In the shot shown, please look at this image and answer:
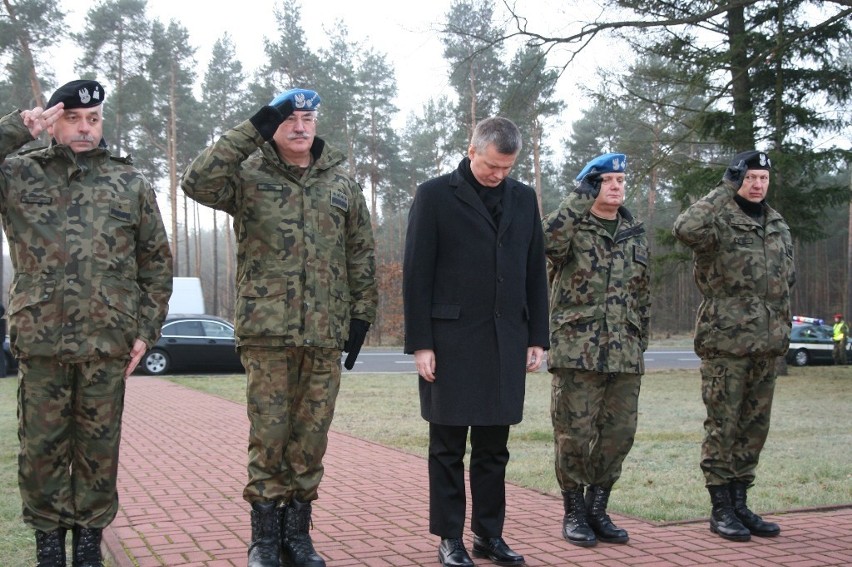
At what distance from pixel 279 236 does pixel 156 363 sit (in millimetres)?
17298

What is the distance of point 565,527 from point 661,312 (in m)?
51.5

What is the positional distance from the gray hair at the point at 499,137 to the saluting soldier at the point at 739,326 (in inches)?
52.9

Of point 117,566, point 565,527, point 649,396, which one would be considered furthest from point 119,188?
point 649,396

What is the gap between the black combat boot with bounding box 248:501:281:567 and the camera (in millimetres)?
4082

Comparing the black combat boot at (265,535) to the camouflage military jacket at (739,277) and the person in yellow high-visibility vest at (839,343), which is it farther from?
the person in yellow high-visibility vest at (839,343)

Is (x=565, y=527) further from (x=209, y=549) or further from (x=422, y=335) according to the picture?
(x=209, y=549)

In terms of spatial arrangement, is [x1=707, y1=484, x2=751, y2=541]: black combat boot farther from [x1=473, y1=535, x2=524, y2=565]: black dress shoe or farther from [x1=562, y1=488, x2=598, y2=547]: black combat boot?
[x1=473, y1=535, x2=524, y2=565]: black dress shoe

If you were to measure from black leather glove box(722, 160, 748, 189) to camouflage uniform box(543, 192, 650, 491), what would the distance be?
0.77 metres

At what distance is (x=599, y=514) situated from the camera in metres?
4.99

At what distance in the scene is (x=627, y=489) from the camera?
22.0 feet

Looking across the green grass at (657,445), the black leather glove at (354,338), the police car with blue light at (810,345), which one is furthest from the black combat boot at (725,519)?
the police car with blue light at (810,345)

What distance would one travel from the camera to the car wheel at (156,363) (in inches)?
804

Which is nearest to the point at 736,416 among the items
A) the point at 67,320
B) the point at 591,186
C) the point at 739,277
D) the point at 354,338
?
the point at 739,277

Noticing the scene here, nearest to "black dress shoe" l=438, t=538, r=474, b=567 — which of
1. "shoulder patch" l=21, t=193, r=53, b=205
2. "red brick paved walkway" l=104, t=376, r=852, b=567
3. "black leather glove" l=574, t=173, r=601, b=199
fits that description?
"red brick paved walkway" l=104, t=376, r=852, b=567
